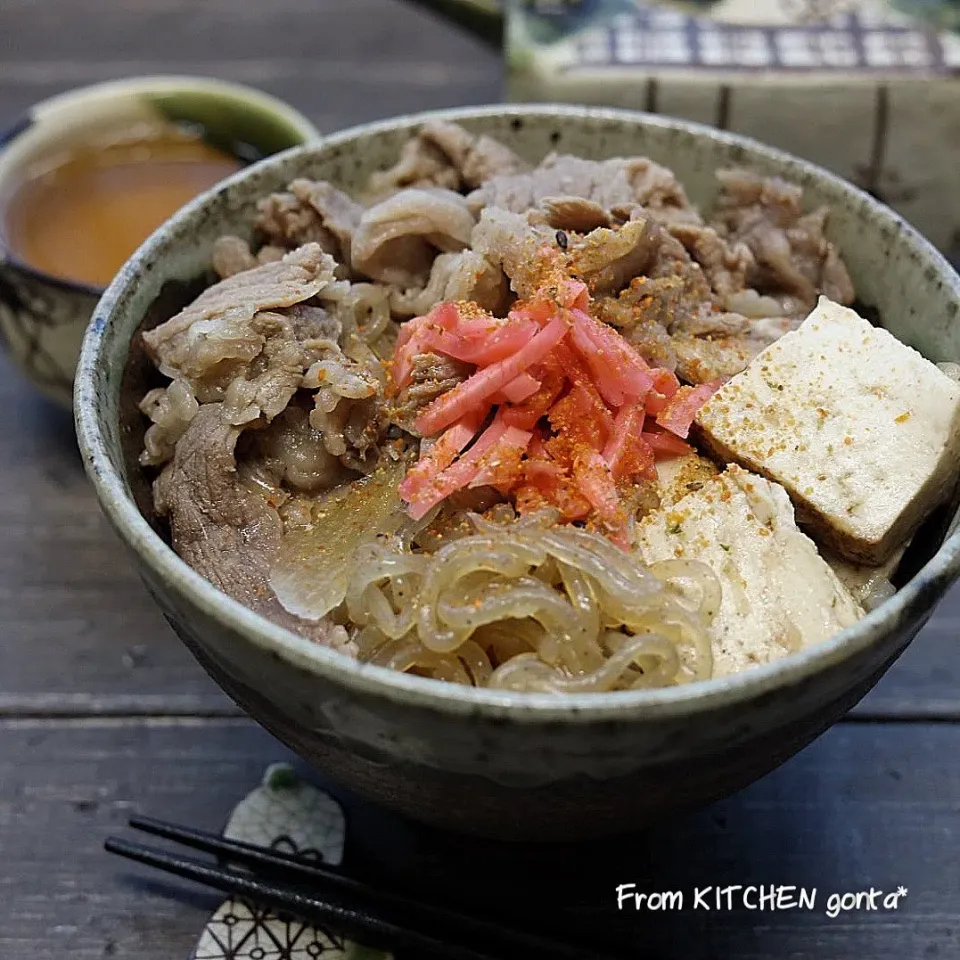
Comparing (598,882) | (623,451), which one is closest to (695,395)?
(623,451)

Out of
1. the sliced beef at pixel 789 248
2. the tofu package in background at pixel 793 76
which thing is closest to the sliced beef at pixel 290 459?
the sliced beef at pixel 789 248

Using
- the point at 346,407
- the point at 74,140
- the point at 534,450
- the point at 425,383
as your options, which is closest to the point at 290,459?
the point at 346,407

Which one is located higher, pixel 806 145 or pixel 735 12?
pixel 735 12

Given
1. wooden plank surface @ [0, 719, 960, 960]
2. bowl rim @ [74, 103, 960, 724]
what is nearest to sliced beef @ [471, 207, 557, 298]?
bowl rim @ [74, 103, 960, 724]

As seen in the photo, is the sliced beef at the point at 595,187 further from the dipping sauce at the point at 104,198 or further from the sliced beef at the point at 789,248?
the dipping sauce at the point at 104,198

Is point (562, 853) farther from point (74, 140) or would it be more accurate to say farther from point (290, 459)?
point (74, 140)

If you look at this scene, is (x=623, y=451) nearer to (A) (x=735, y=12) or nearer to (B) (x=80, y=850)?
(B) (x=80, y=850)
